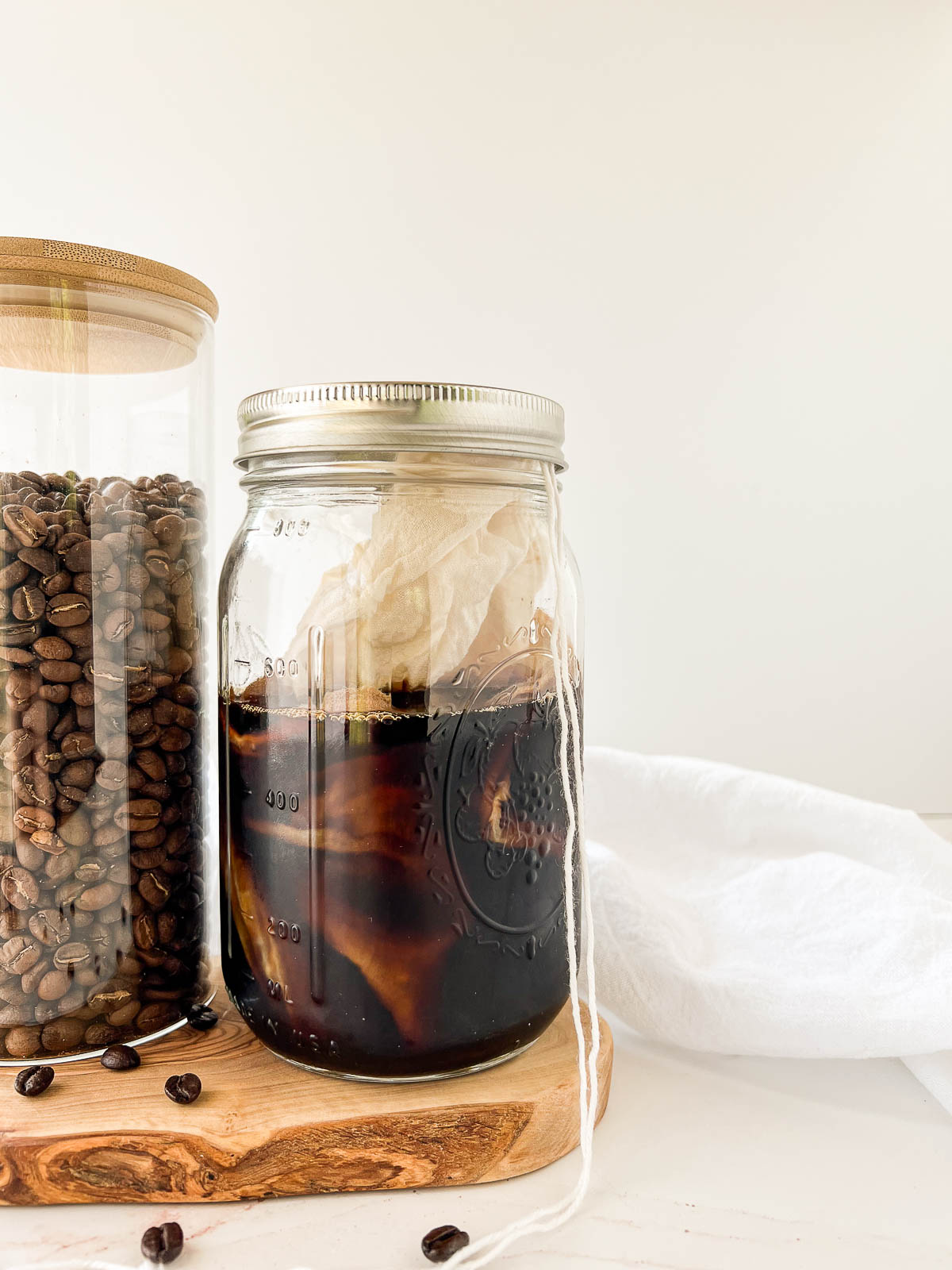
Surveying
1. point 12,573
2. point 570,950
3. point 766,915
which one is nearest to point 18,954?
point 12,573

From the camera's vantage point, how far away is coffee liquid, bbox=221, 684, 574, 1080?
0.58 metres

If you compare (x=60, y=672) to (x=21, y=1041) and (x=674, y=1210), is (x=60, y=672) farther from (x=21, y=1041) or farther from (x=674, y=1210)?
(x=674, y=1210)

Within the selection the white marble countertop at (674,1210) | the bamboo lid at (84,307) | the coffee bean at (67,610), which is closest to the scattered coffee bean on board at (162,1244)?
the white marble countertop at (674,1210)

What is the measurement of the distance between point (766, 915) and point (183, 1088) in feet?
1.64

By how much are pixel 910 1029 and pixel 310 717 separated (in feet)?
1.44

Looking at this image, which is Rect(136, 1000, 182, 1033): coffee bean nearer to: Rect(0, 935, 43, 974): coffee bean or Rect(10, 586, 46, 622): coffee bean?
Rect(0, 935, 43, 974): coffee bean

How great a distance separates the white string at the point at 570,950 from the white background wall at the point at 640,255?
2.26 feet

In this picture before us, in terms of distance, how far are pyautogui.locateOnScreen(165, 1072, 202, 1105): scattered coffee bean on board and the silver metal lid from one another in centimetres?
36

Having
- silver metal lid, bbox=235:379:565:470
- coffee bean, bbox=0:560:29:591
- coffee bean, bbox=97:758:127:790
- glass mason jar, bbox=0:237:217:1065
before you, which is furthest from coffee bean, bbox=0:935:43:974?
silver metal lid, bbox=235:379:565:470

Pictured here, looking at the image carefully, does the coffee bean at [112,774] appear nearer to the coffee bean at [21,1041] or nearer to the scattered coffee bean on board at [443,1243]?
the coffee bean at [21,1041]

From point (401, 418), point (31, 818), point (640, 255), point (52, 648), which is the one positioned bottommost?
point (31, 818)

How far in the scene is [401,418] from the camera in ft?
1.84

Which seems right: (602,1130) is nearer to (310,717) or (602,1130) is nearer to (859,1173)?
(859,1173)

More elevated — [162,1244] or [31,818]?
[31,818]
